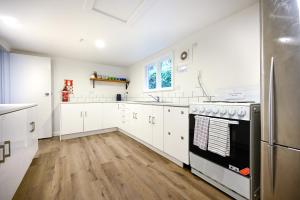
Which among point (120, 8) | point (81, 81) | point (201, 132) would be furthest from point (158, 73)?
point (81, 81)

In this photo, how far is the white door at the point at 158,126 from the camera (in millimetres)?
2170

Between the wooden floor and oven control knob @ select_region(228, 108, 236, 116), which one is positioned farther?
the wooden floor

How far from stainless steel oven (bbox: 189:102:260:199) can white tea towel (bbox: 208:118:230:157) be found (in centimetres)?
3

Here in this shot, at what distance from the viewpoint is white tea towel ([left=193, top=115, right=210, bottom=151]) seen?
4.79 ft

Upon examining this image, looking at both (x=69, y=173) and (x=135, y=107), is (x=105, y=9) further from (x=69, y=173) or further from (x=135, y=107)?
(x=69, y=173)

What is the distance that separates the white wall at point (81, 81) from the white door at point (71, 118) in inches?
21.5

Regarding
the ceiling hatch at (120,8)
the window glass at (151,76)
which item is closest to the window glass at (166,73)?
the window glass at (151,76)

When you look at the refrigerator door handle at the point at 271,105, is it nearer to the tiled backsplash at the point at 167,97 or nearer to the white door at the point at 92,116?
the tiled backsplash at the point at 167,97

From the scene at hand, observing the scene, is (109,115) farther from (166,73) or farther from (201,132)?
(201,132)

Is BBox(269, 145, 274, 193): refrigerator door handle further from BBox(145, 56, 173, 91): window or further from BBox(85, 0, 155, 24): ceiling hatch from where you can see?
BBox(145, 56, 173, 91): window

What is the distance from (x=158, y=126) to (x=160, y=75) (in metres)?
1.40

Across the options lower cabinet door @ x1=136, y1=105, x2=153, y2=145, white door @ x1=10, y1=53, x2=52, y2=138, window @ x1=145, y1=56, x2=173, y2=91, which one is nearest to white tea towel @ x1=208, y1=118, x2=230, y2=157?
lower cabinet door @ x1=136, y1=105, x2=153, y2=145

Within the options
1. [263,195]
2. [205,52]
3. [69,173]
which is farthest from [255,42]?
[69,173]

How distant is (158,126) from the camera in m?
2.24
